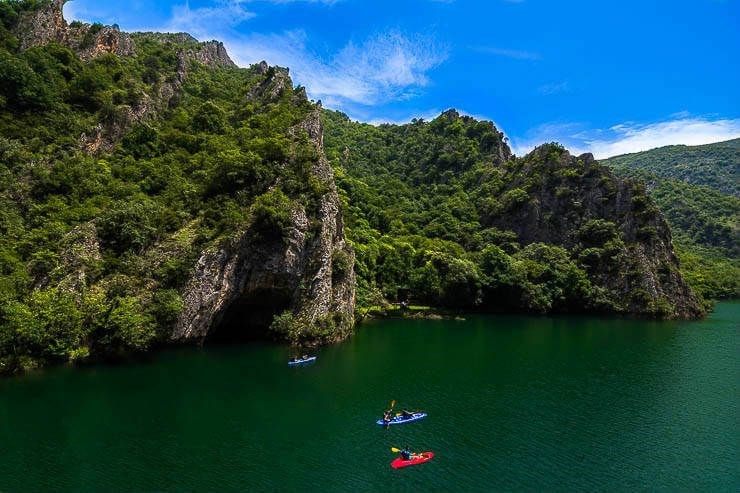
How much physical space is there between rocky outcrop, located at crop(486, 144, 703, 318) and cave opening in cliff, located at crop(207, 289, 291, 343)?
240 ft

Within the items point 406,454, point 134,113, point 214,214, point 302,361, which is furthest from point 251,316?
point 406,454

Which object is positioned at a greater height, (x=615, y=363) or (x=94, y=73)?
(x=94, y=73)

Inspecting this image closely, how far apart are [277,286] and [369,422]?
1118 inches

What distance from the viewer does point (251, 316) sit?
62438 millimetres

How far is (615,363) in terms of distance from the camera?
51781mm

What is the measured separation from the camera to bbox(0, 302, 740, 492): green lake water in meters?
25.3

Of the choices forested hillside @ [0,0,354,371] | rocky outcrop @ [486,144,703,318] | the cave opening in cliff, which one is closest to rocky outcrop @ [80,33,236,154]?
forested hillside @ [0,0,354,371]

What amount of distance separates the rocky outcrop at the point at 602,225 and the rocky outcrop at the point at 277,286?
66.1 metres

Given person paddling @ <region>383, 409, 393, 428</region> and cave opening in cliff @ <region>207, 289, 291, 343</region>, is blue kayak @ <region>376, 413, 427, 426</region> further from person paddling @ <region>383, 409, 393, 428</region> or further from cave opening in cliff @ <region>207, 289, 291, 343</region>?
cave opening in cliff @ <region>207, 289, 291, 343</region>

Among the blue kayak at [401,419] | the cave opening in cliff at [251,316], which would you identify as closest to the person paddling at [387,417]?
the blue kayak at [401,419]

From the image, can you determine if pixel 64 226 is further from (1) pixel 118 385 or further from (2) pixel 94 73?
(2) pixel 94 73

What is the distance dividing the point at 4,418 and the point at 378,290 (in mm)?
62035

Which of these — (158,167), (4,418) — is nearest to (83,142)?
(158,167)

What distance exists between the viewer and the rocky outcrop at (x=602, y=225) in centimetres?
9550
